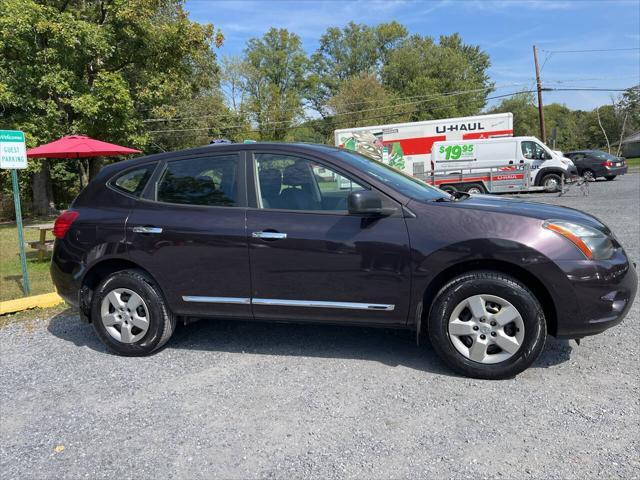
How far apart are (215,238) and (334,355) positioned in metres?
1.34

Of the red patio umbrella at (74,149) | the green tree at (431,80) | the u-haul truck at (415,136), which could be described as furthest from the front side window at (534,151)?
the green tree at (431,80)

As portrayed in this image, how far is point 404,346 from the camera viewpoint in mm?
4121

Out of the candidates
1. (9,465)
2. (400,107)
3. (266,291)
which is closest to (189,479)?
(9,465)

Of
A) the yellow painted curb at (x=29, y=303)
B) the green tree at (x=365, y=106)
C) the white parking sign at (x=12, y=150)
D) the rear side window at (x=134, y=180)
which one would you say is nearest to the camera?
the rear side window at (x=134, y=180)

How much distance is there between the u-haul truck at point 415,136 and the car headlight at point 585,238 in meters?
18.6

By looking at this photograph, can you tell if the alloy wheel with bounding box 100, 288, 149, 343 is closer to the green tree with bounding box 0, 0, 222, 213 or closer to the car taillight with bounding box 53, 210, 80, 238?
the car taillight with bounding box 53, 210, 80, 238

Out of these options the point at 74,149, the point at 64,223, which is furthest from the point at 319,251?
the point at 74,149

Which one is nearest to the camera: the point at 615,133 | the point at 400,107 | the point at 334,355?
the point at 334,355

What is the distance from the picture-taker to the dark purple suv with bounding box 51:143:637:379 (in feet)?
11.0

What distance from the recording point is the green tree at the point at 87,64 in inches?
624

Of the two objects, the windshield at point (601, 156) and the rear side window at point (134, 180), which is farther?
the windshield at point (601, 156)

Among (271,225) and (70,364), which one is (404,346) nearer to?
(271,225)

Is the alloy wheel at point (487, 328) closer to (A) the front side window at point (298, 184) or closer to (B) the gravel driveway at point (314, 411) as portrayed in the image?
(B) the gravel driveway at point (314, 411)

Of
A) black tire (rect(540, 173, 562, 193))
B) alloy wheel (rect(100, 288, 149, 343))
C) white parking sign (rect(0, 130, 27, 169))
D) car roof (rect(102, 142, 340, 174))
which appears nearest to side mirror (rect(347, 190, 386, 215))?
car roof (rect(102, 142, 340, 174))
